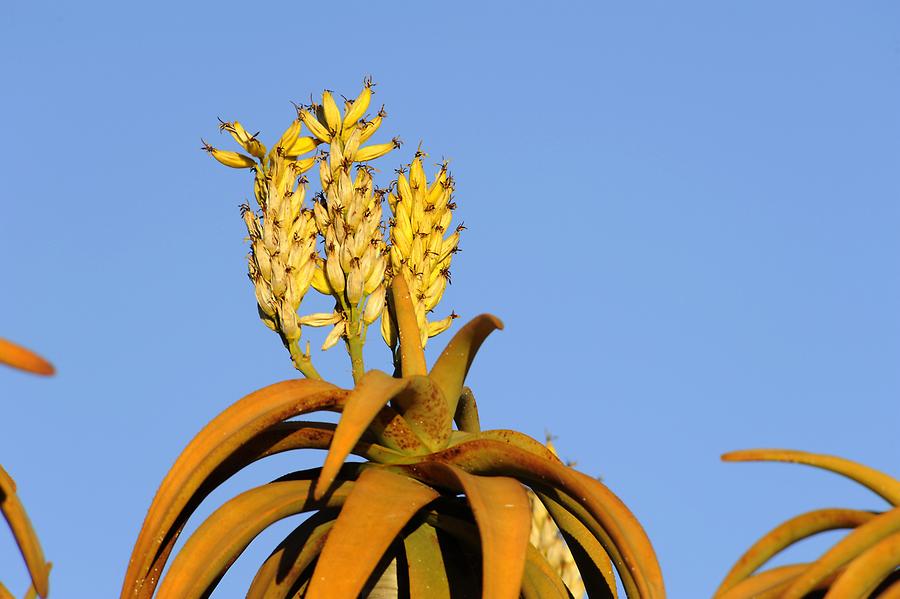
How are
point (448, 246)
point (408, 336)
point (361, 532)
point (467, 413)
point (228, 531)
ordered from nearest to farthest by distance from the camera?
point (361, 532) < point (228, 531) < point (408, 336) < point (467, 413) < point (448, 246)

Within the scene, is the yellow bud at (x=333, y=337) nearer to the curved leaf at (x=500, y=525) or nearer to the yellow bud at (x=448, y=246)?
the yellow bud at (x=448, y=246)

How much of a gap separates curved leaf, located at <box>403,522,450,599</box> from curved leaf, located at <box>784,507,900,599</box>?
0.84 m

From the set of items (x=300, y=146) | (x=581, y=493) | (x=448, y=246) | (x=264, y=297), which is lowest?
(x=581, y=493)

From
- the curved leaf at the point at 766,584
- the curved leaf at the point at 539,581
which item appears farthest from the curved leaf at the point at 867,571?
the curved leaf at the point at 539,581

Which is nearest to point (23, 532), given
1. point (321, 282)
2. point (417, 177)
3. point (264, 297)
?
point (264, 297)

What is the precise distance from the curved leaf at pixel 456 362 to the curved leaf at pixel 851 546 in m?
0.92

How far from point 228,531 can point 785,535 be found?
1242 mm

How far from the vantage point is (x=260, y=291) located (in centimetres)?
417

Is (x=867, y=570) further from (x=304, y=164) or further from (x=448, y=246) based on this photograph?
(x=304, y=164)

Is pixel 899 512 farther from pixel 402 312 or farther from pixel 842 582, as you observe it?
pixel 402 312

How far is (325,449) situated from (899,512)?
1.35 meters

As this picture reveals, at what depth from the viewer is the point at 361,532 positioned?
3.54m

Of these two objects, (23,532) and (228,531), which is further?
(228,531)

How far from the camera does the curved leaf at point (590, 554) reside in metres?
4.07
